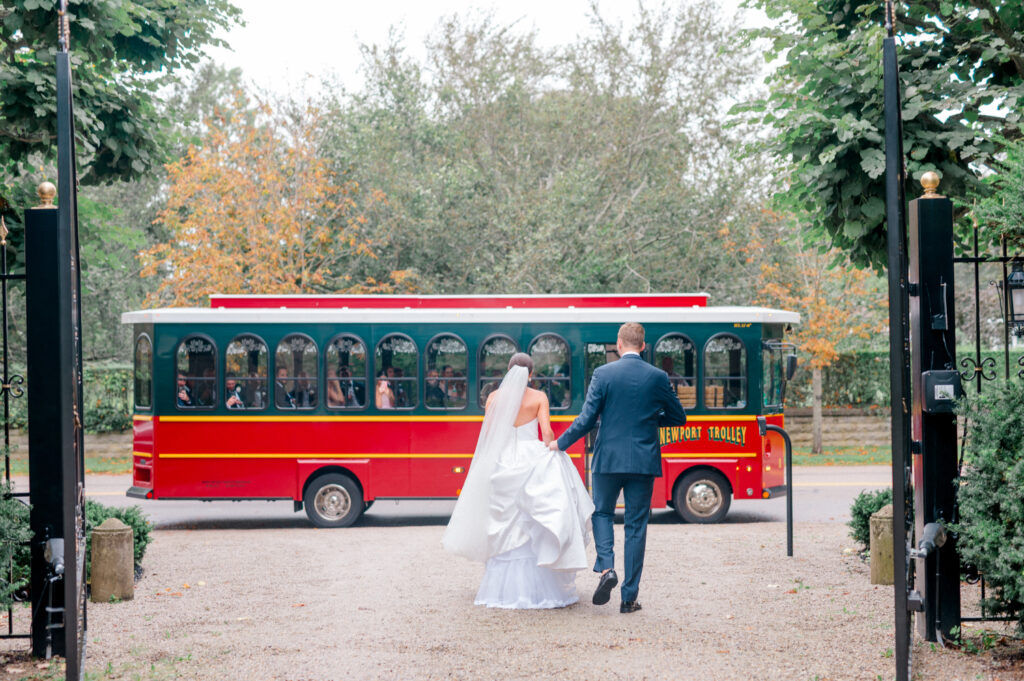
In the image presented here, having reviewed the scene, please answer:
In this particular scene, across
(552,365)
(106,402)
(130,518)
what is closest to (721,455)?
(552,365)

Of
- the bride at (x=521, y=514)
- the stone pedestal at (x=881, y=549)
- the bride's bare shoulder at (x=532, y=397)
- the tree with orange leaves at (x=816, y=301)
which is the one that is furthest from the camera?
the tree with orange leaves at (x=816, y=301)

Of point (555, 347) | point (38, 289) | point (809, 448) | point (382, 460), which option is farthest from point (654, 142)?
point (38, 289)

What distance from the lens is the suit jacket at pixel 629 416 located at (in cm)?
799

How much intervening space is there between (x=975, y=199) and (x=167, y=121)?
892 centimetres

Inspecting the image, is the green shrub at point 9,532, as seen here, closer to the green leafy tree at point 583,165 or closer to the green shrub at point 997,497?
the green shrub at point 997,497

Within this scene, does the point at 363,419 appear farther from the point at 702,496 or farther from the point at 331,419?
the point at 702,496

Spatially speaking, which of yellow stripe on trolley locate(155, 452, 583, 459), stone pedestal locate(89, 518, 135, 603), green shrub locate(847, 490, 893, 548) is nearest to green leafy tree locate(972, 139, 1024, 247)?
green shrub locate(847, 490, 893, 548)

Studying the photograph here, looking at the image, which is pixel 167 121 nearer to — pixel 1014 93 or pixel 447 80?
pixel 1014 93

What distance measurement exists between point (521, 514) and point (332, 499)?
6365 mm

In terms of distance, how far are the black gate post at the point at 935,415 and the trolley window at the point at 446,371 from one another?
8114mm

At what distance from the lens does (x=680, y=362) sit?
14.4 metres

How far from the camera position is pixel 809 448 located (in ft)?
A: 82.6

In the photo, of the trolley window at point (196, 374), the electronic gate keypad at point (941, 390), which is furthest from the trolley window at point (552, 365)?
the electronic gate keypad at point (941, 390)

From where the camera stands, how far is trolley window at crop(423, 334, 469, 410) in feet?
46.9
